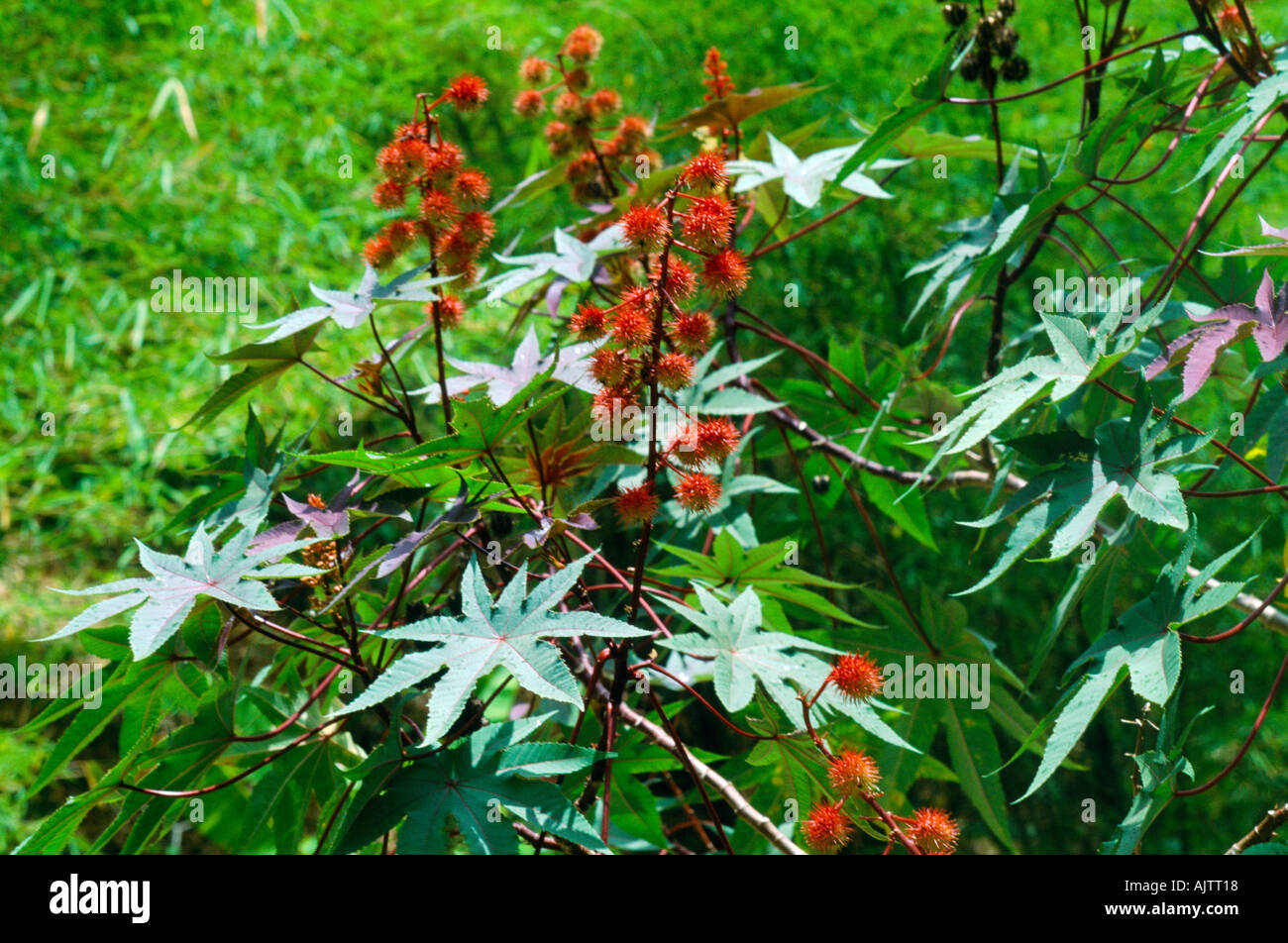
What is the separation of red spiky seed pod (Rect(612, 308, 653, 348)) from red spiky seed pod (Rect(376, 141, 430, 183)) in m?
0.27

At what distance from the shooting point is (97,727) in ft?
2.47

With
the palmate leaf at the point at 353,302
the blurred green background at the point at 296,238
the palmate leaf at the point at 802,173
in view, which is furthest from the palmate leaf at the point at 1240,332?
the blurred green background at the point at 296,238

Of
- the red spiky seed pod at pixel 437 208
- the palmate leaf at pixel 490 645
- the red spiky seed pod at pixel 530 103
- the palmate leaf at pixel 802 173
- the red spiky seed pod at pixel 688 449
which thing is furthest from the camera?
the red spiky seed pod at pixel 530 103

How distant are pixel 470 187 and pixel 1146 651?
62 cm

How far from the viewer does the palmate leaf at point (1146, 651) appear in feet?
1.90

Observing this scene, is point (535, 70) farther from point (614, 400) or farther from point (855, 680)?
point (855, 680)

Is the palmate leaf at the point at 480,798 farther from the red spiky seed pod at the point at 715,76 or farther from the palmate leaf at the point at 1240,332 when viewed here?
the red spiky seed pod at the point at 715,76

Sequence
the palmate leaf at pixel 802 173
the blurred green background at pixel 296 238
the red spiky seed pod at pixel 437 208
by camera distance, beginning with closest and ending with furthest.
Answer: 1. the red spiky seed pod at pixel 437 208
2. the palmate leaf at pixel 802 173
3. the blurred green background at pixel 296 238

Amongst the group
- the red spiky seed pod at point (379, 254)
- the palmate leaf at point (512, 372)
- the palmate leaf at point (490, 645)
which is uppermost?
the red spiky seed pod at point (379, 254)

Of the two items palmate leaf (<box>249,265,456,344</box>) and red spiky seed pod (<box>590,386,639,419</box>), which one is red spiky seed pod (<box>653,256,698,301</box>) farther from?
palmate leaf (<box>249,265,456,344</box>)

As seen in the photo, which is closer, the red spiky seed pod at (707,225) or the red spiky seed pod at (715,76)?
the red spiky seed pod at (707,225)

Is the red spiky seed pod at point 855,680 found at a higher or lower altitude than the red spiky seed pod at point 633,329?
lower
